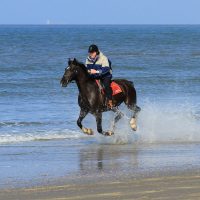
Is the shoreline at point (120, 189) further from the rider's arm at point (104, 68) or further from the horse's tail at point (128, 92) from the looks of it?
the horse's tail at point (128, 92)

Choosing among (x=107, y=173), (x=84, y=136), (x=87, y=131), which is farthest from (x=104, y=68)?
(x=107, y=173)

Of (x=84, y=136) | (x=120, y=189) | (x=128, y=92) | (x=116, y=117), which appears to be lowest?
(x=84, y=136)

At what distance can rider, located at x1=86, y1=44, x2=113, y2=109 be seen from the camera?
1380cm

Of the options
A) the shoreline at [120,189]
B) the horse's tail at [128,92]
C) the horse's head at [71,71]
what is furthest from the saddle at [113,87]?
the shoreline at [120,189]

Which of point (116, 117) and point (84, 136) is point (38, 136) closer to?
point (84, 136)

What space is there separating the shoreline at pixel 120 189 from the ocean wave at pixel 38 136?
5.26 m

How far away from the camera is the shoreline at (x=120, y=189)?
26.0ft

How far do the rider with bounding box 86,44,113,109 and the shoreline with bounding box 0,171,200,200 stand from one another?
486 cm

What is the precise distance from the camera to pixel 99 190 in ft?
27.2

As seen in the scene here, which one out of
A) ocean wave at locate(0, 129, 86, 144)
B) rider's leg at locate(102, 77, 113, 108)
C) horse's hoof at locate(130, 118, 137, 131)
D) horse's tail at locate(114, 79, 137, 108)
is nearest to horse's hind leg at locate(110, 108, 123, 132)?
horse's hoof at locate(130, 118, 137, 131)

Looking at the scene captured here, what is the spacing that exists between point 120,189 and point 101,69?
5768mm

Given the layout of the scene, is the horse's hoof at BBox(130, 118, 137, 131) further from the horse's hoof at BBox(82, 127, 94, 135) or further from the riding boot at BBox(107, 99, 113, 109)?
the horse's hoof at BBox(82, 127, 94, 135)

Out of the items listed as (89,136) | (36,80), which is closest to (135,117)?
(89,136)

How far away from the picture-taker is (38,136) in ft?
48.4
